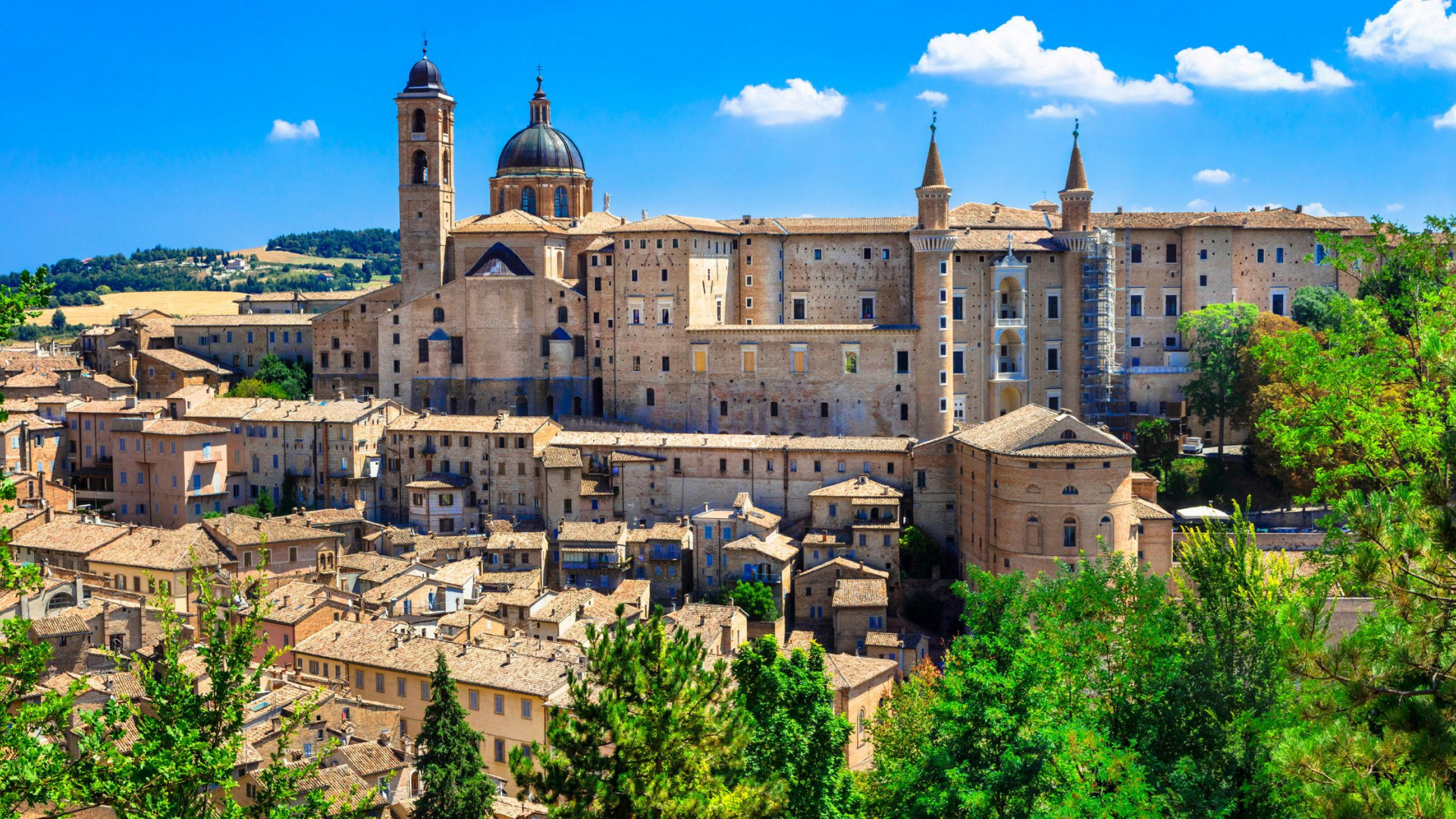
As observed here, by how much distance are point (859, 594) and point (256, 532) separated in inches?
804

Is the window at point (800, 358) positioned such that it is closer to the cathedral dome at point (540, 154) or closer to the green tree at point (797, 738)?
the cathedral dome at point (540, 154)

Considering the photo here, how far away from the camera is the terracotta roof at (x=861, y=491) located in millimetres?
45750

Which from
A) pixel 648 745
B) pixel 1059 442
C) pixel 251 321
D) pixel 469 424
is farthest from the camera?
pixel 251 321

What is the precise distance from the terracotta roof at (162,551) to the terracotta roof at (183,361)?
18091 mm

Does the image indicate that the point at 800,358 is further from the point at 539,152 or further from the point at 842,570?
the point at 539,152

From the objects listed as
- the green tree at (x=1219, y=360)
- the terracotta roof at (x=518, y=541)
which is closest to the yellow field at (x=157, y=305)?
the terracotta roof at (x=518, y=541)

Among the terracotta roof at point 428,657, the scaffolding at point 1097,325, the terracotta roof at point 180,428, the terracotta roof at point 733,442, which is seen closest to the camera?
the terracotta roof at point 428,657

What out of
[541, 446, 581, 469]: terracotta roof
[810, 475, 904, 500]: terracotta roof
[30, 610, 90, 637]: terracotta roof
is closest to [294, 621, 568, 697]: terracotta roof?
[30, 610, 90, 637]: terracotta roof

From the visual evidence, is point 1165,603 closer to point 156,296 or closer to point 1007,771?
point 1007,771

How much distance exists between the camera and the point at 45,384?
59969mm

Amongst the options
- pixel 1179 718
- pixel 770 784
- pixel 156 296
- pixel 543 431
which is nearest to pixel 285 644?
pixel 543 431

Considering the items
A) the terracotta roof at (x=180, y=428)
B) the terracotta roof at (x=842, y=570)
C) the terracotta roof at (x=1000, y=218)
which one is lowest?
the terracotta roof at (x=842, y=570)

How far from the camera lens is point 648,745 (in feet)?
54.8

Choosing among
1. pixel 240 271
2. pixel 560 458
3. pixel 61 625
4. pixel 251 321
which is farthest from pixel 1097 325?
pixel 240 271
